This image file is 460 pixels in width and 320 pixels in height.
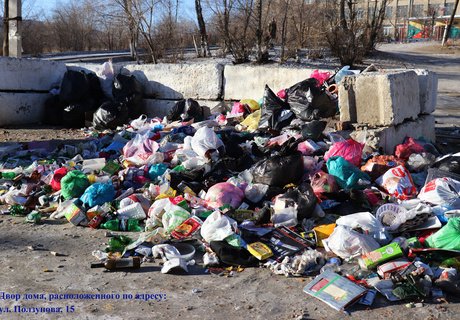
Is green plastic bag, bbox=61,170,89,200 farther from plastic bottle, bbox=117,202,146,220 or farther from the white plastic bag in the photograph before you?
the white plastic bag

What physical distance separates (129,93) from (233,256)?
5330 mm

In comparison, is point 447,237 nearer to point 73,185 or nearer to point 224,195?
point 224,195

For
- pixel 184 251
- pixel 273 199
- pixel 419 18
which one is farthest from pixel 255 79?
pixel 419 18

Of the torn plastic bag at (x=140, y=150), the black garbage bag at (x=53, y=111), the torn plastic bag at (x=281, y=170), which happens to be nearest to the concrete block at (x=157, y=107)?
the black garbage bag at (x=53, y=111)

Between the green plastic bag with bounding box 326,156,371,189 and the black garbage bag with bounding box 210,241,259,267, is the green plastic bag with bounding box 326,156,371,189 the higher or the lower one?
the higher one

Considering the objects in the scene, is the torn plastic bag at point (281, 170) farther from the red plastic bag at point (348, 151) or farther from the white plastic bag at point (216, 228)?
the white plastic bag at point (216, 228)

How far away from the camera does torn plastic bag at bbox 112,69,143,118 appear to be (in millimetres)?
8211

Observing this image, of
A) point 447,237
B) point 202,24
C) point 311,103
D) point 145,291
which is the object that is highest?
point 202,24

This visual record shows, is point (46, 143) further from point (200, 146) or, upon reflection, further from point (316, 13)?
point (316, 13)

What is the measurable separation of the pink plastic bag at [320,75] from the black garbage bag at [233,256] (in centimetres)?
377

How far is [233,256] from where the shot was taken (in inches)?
137

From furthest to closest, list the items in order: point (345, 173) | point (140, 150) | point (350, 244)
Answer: point (140, 150)
point (345, 173)
point (350, 244)

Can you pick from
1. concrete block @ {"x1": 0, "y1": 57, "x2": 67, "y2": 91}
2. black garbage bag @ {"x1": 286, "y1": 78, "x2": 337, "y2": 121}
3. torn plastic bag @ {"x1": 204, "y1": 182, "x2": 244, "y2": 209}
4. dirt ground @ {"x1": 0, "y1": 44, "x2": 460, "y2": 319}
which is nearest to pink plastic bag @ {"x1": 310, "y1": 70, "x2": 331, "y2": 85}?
black garbage bag @ {"x1": 286, "y1": 78, "x2": 337, "y2": 121}

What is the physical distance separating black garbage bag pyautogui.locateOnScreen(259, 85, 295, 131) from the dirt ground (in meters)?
2.94
